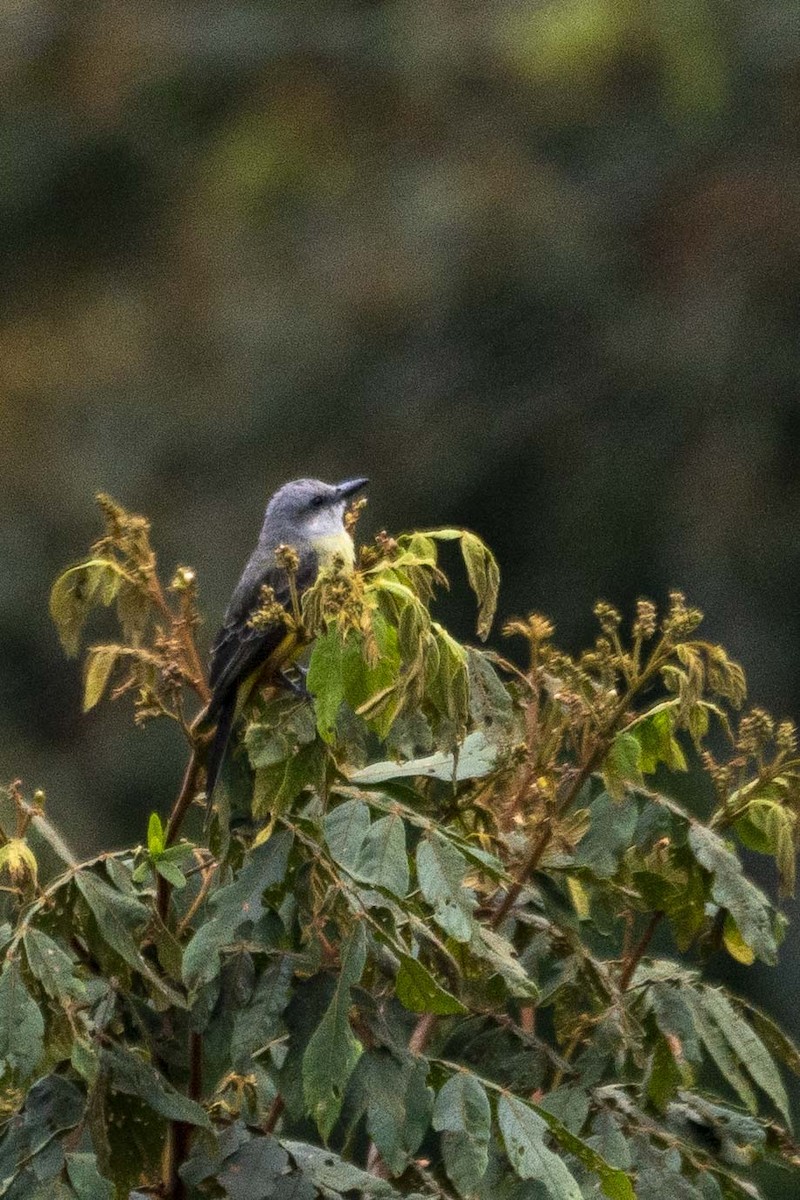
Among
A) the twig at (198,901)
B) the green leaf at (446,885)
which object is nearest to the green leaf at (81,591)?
the twig at (198,901)

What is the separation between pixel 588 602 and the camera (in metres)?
10.2

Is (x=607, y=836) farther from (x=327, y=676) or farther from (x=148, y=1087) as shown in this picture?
(x=148, y=1087)

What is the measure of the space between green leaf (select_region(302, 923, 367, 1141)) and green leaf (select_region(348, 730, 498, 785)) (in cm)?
33

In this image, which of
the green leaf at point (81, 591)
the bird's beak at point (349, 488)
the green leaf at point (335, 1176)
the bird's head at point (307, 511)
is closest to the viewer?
the green leaf at point (335, 1176)

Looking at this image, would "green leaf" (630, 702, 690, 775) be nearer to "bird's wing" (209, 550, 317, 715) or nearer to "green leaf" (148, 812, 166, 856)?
"bird's wing" (209, 550, 317, 715)

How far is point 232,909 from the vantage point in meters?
2.03

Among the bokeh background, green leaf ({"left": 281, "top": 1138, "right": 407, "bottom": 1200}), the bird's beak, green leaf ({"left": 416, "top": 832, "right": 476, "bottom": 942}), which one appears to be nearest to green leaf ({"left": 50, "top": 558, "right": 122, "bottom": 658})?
green leaf ({"left": 416, "top": 832, "right": 476, "bottom": 942})

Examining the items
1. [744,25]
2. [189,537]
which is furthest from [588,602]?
[744,25]

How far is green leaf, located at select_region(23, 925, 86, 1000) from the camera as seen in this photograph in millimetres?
1956

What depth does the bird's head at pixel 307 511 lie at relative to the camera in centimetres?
384

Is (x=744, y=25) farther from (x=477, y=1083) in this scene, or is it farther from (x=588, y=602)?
(x=477, y=1083)

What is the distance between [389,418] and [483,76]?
2979mm

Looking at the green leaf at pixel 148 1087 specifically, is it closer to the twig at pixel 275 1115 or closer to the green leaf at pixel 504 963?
the twig at pixel 275 1115

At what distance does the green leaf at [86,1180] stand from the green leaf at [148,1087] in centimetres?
8
